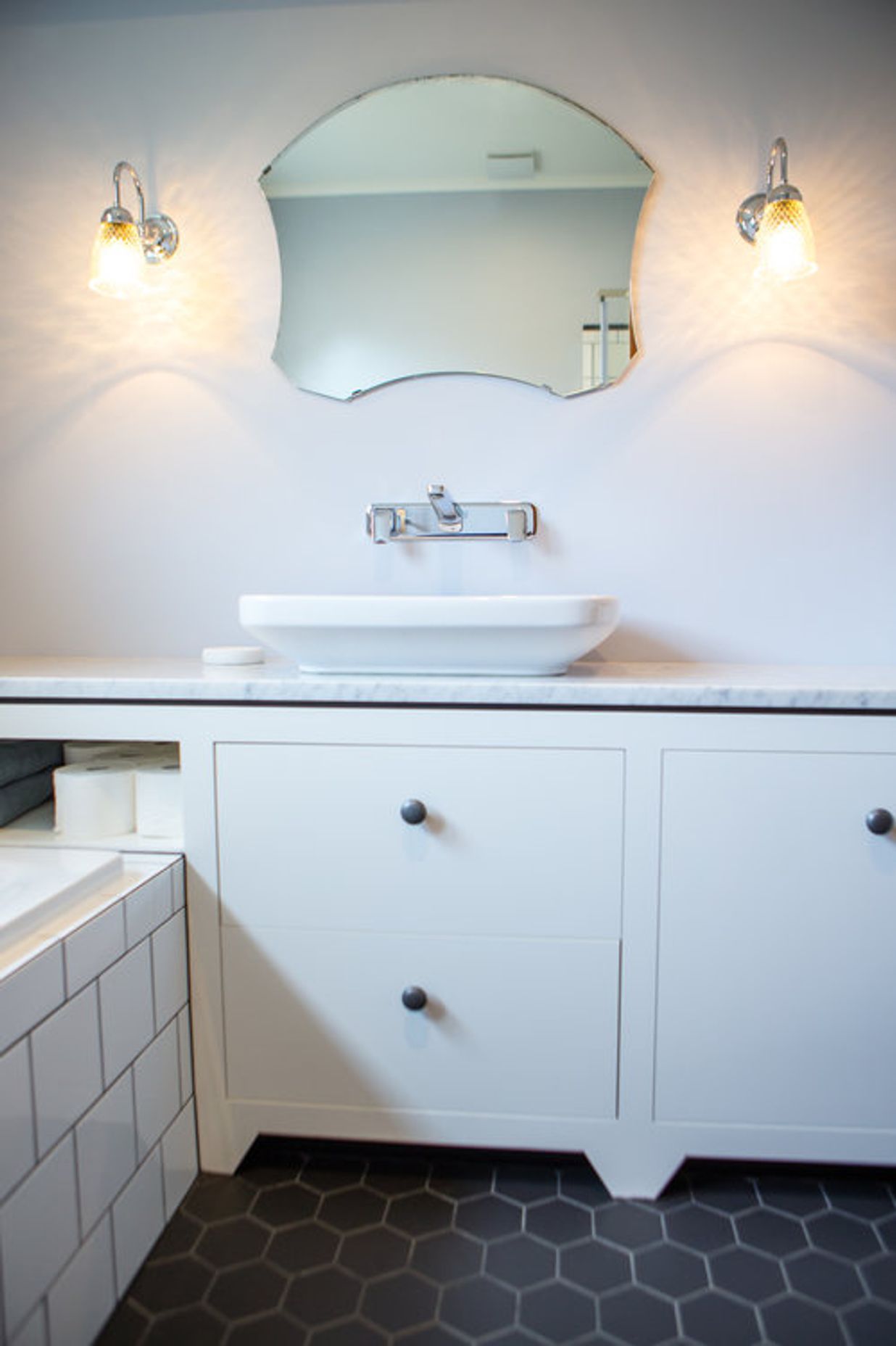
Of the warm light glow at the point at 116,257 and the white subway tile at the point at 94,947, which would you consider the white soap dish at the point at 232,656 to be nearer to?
the white subway tile at the point at 94,947

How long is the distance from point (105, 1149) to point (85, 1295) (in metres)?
0.16

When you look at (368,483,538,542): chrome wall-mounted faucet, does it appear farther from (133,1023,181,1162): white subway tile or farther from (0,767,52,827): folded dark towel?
(133,1023,181,1162): white subway tile

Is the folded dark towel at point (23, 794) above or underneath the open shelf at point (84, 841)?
above

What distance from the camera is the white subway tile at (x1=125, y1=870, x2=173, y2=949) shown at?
3.70ft

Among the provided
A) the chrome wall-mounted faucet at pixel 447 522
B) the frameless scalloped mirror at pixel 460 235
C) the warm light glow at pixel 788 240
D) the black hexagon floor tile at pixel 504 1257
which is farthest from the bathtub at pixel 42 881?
the warm light glow at pixel 788 240

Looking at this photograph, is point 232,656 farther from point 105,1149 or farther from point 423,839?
point 105,1149

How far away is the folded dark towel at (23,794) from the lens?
57.6 inches

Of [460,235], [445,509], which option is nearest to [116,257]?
[460,235]

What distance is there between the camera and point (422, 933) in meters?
1.26

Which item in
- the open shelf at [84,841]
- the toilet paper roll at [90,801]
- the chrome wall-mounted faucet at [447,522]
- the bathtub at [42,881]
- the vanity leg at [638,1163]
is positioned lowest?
the vanity leg at [638,1163]

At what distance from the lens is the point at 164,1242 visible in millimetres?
1179

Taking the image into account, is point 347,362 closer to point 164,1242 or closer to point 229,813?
point 229,813

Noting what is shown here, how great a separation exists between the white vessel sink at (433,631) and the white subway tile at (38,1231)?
0.71 meters

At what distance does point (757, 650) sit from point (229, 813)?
3.56 ft
